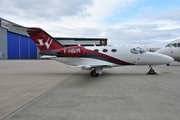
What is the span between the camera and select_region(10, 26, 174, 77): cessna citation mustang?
44.0ft

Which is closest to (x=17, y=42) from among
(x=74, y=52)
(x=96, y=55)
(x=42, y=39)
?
(x=42, y=39)

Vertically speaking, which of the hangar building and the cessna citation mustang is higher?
the hangar building

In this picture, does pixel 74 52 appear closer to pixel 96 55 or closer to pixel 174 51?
pixel 96 55

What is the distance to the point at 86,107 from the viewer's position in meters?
5.43

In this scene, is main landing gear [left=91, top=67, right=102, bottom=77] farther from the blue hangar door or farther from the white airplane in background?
the blue hangar door

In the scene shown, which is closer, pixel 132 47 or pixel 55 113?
pixel 55 113

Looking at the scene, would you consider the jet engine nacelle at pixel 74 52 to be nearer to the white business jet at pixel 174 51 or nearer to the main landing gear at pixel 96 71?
the main landing gear at pixel 96 71

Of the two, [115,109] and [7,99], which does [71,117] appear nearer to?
→ [115,109]

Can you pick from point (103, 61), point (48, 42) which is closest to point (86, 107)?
point (103, 61)

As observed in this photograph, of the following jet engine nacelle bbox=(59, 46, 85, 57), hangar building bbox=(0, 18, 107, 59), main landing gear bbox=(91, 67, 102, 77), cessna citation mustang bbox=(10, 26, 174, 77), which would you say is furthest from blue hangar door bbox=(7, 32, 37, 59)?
main landing gear bbox=(91, 67, 102, 77)

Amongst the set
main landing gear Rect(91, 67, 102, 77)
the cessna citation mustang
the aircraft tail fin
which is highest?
the aircraft tail fin

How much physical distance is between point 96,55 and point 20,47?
6424 cm

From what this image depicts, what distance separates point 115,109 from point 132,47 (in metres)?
9.54

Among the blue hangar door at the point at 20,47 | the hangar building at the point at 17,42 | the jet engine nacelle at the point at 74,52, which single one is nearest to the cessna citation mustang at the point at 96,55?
the jet engine nacelle at the point at 74,52
